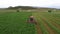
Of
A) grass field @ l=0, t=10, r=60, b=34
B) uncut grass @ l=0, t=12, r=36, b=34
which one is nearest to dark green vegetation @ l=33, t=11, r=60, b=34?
grass field @ l=0, t=10, r=60, b=34

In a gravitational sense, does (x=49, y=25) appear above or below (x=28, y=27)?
below

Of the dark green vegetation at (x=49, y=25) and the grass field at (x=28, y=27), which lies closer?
the grass field at (x=28, y=27)

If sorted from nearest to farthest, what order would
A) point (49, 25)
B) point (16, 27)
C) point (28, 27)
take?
point (28, 27) < point (16, 27) < point (49, 25)

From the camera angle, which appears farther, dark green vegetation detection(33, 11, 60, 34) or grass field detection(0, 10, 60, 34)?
dark green vegetation detection(33, 11, 60, 34)

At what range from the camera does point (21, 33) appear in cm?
1603

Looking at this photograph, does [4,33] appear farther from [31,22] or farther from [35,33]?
[31,22]

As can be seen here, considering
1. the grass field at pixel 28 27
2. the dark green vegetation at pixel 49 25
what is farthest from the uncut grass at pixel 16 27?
the dark green vegetation at pixel 49 25

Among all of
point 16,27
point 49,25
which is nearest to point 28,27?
point 16,27

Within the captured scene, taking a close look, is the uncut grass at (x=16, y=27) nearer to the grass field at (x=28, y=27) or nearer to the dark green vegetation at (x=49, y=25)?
the grass field at (x=28, y=27)

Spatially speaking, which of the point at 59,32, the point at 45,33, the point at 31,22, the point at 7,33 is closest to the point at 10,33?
the point at 7,33

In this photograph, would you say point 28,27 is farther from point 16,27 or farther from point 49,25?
point 49,25

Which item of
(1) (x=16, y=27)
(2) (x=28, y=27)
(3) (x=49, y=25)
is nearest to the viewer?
(2) (x=28, y=27)

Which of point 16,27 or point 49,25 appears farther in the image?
point 49,25

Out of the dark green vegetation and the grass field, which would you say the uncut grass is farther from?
the dark green vegetation
